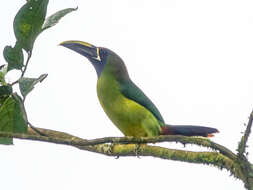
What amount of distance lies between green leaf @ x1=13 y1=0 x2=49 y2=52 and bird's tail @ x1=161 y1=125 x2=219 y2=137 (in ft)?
6.79

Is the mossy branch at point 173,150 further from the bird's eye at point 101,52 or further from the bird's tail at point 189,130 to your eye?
the bird's eye at point 101,52

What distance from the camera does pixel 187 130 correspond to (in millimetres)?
3957

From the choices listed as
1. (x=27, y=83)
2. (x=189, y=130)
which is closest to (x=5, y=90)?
(x=27, y=83)

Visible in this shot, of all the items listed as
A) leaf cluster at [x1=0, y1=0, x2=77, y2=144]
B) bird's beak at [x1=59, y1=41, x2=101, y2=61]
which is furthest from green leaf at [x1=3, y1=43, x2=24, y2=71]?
bird's beak at [x1=59, y1=41, x2=101, y2=61]

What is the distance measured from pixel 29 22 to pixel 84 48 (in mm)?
2028

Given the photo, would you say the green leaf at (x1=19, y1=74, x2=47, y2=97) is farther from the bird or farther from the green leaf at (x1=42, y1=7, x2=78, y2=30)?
the bird

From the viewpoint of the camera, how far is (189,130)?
13.0 feet

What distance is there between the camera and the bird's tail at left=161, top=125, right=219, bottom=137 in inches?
149

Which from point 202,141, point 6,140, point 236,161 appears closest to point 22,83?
point 6,140

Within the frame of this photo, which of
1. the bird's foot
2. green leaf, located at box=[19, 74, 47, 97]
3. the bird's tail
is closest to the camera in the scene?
green leaf, located at box=[19, 74, 47, 97]

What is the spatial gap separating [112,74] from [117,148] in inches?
62.8

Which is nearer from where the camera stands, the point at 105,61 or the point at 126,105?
the point at 126,105

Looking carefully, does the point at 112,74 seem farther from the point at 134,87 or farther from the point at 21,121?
the point at 21,121

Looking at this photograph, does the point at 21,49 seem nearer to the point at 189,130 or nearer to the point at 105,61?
the point at 189,130
